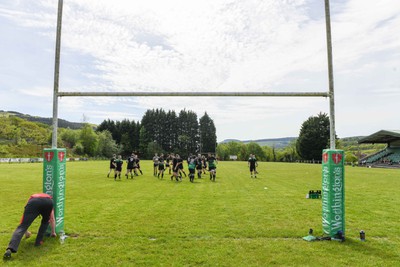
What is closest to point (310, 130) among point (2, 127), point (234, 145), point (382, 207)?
point (234, 145)

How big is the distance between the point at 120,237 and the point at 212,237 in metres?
2.30

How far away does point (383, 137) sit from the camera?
58.5m

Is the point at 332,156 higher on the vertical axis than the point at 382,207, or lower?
higher

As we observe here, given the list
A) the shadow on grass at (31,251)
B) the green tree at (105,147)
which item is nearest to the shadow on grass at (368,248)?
the shadow on grass at (31,251)

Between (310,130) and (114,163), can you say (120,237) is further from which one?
(310,130)

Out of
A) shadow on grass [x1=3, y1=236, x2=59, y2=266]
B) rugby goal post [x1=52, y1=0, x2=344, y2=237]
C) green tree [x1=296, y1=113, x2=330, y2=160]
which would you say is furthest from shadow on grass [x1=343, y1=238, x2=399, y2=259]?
green tree [x1=296, y1=113, x2=330, y2=160]

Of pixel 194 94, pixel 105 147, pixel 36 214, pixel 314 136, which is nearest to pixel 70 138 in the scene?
pixel 105 147

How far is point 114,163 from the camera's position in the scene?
24000mm

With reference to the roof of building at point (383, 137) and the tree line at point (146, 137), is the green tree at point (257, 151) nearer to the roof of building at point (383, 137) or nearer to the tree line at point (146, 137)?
the tree line at point (146, 137)

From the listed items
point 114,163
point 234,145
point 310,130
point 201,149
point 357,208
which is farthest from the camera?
point 234,145

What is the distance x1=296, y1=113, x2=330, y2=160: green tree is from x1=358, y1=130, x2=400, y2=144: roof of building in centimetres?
1322

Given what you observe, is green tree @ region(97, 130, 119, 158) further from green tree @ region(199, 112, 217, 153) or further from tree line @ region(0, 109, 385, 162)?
green tree @ region(199, 112, 217, 153)

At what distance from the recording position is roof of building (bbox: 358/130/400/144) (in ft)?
175

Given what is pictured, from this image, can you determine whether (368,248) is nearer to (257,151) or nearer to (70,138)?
(70,138)
